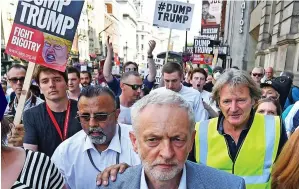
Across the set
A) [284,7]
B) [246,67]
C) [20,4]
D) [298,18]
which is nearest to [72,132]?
[20,4]

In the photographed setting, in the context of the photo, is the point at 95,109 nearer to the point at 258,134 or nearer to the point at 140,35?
the point at 258,134

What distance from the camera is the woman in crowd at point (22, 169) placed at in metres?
1.59

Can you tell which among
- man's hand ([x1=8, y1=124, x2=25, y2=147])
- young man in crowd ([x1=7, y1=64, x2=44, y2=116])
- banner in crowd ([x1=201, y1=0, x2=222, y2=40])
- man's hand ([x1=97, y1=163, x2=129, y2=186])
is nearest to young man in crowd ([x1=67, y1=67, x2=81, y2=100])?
young man in crowd ([x1=7, y1=64, x2=44, y2=116])

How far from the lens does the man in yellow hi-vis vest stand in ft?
6.91

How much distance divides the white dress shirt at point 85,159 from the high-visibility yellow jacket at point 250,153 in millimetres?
531

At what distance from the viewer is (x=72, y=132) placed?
2.55m

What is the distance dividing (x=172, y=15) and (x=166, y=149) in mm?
5314

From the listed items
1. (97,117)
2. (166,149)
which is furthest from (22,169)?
(166,149)

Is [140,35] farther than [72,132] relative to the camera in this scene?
Yes

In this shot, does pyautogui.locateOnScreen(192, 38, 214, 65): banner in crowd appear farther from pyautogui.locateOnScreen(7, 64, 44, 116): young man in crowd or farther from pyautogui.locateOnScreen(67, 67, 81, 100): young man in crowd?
pyautogui.locateOnScreen(7, 64, 44, 116): young man in crowd

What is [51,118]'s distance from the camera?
260 centimetres

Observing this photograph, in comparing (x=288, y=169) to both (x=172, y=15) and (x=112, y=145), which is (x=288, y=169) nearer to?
(x=112, y=145)

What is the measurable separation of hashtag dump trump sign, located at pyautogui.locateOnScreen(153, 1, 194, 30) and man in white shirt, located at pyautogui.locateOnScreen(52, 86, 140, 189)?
4424 millimetres

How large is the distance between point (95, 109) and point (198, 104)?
2093mm
